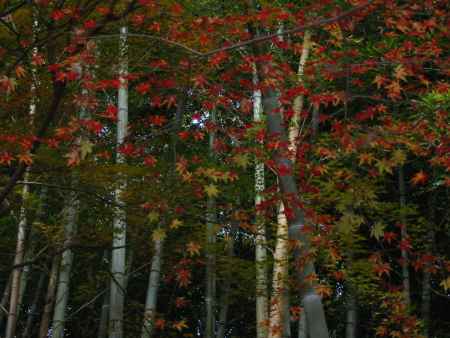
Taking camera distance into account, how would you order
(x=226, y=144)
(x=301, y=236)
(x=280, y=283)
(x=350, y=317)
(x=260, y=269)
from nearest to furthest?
(x=301, y=236) → (x=226, y=144) → (x=280, y=283) → (x=260, y=269) → (x=350, y=317)

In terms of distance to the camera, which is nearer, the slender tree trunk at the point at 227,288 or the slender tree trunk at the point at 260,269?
the slender tree trunk at the point at 260,269

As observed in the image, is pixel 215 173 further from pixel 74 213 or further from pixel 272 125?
pixel 74 213

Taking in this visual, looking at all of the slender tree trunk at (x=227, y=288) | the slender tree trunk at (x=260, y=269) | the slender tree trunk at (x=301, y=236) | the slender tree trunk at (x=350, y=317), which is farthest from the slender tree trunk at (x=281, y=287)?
the slender tree trunk at (x=350, y=317)

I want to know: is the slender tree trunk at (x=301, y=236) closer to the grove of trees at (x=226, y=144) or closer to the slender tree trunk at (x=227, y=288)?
the grove of trees at (x=226, y=144)

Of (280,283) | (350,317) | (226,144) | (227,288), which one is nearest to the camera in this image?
(226,144)

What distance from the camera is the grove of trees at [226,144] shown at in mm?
4691

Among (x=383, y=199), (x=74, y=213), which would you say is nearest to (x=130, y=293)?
(x=383, y=199)

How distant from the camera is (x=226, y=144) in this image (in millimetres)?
5832

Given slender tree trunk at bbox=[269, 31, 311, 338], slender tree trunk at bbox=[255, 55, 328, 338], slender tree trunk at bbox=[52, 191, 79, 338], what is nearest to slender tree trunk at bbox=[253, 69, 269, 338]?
slender tree trunk at bbox=[269, 31, 311, 338]

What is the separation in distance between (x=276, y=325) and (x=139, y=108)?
673 cm

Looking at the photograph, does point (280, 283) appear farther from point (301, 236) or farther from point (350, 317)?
point (350, 317)

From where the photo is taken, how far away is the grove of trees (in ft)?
15.4

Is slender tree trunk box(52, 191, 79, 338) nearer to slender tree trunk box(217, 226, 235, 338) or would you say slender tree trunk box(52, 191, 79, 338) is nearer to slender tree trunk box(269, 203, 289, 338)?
slender tree trunk box(217, 226, 235, 338)

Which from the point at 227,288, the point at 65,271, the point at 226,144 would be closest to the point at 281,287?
the point at 226,144
